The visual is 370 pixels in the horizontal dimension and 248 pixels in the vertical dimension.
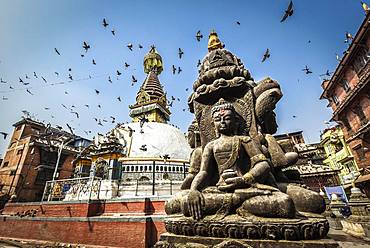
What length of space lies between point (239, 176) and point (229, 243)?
3.42 feet

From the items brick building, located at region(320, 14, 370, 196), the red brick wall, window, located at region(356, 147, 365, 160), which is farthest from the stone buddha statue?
window, located at region(356, 147, 365, 160)

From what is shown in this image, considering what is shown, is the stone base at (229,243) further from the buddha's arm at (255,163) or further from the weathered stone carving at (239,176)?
the buddha's arm at (255,163)

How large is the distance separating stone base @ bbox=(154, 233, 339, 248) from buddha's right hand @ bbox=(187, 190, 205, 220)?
29 cm

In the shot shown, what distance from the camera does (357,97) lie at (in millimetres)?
16859

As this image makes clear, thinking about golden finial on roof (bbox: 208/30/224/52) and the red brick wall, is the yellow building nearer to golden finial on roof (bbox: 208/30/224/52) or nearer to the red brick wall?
golden finial on roof (bbox: 208/30/224/52)

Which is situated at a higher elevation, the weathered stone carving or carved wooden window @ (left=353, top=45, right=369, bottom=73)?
carved wooden window @ (left=353, top=45, right=369, bottom=73)

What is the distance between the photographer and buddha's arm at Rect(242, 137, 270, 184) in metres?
2.96

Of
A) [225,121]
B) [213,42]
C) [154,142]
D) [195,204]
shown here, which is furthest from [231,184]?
[154,142]

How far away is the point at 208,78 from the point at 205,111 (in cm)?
77

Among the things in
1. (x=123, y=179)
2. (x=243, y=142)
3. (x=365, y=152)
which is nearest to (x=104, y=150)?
(x=123, y=179)

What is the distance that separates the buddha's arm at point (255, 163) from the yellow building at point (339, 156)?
858 inches

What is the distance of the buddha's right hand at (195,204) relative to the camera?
9.19 ft

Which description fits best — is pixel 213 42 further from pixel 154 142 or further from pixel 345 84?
pixel 345 84

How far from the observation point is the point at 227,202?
275cm
